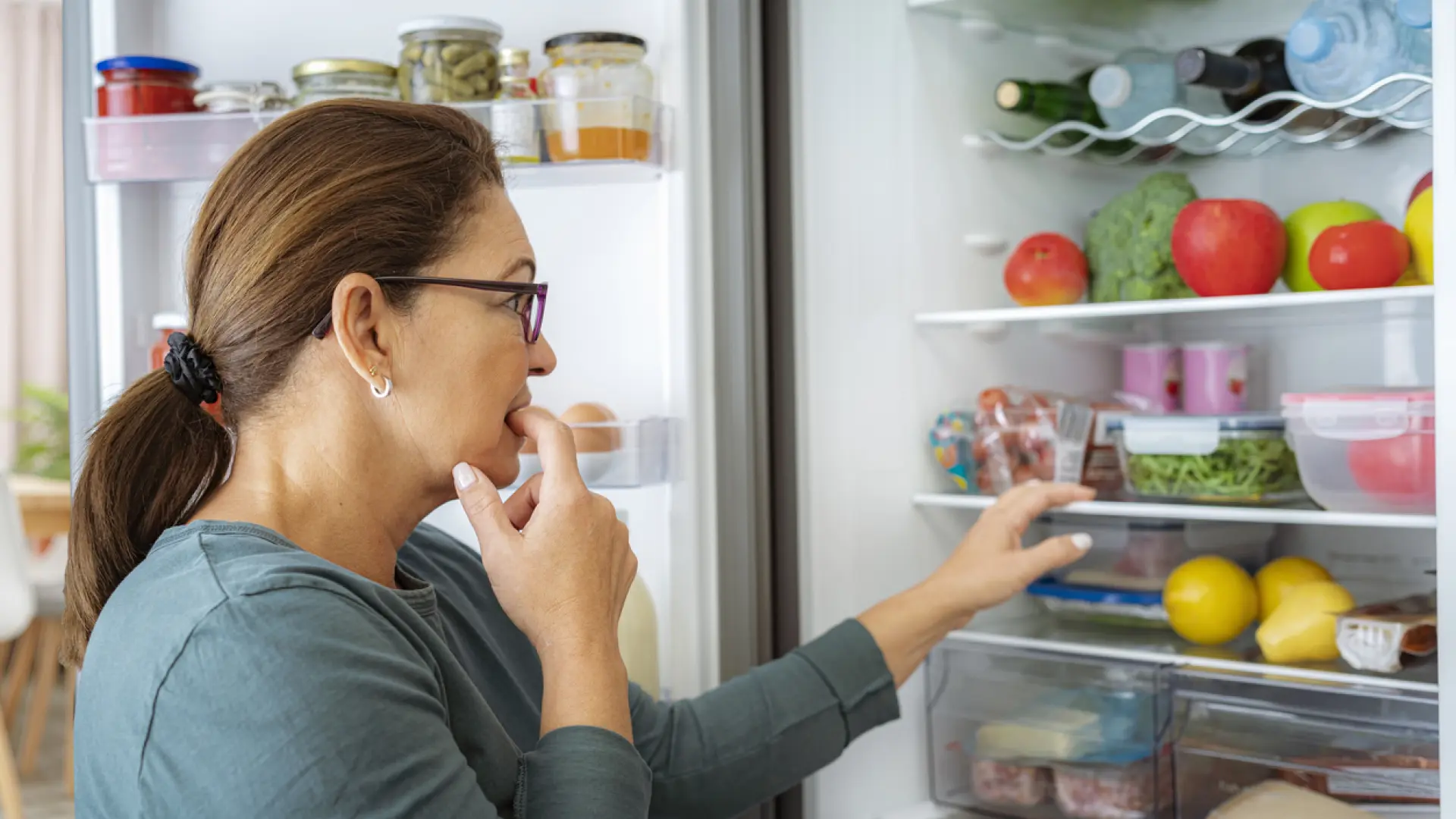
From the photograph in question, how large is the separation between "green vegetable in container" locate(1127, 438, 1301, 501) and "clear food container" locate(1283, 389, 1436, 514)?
0.16 feet

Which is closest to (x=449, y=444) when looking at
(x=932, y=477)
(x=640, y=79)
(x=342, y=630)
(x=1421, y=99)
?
(x=342, y=630)

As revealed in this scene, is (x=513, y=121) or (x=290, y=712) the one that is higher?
(x=513, y=121)

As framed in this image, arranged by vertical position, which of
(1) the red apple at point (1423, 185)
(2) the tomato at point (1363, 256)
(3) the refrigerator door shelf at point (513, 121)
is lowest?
(2) the tomato at point (1363, 256)

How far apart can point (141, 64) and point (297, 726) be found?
3.02 feet

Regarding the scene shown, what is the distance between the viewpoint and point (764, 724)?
1171mm

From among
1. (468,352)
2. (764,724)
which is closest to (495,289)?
(468,352)

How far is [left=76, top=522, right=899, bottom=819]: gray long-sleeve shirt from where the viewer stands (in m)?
0.66

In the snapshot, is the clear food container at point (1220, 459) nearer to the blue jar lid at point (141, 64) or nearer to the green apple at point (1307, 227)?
the green apple at point (1307, 227)

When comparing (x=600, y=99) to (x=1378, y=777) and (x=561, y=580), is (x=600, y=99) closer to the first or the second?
(x=561, y=580)

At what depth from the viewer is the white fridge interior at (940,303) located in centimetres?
139

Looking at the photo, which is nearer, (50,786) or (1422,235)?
(1422,235)

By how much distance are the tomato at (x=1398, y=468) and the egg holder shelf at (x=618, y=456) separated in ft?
2.26

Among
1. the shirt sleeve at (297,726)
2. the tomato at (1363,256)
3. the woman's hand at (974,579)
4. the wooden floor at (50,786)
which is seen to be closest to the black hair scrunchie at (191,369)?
the shirt sleeve at (297,726)

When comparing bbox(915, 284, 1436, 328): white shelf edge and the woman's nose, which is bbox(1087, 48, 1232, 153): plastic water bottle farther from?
the woman's nose
